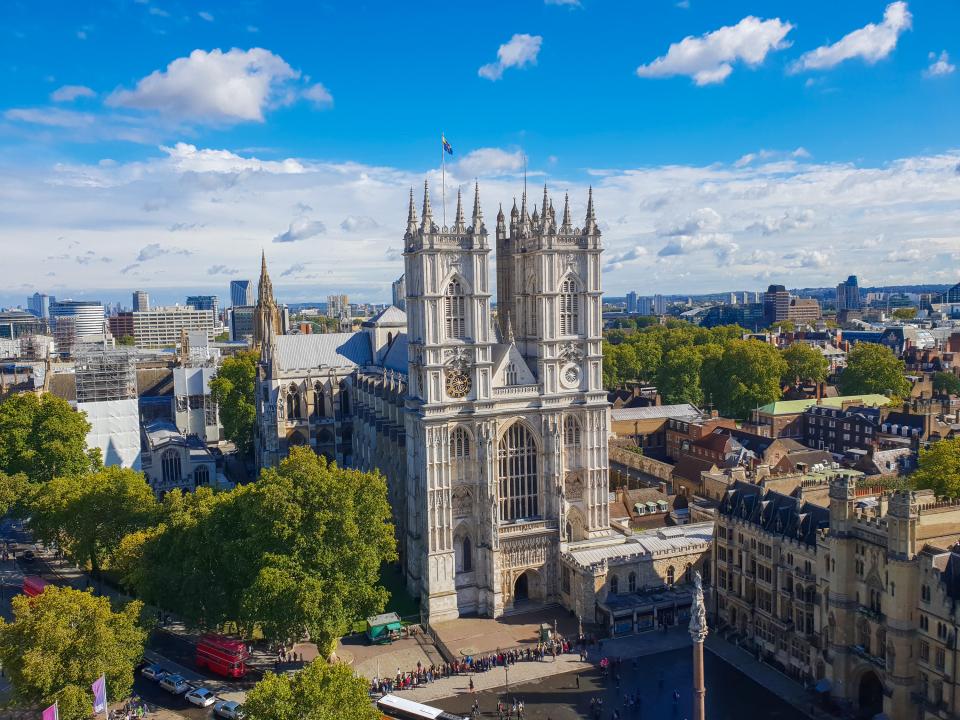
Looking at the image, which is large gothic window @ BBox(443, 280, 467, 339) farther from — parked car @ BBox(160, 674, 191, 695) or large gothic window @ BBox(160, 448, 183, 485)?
large gothic window @ BBox(160, 448, 183, 485)

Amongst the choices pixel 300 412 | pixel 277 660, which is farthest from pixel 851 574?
pixel 300 412

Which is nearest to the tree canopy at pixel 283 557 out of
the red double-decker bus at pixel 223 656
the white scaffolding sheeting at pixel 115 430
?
the red double-decker bus at pixel 223 656

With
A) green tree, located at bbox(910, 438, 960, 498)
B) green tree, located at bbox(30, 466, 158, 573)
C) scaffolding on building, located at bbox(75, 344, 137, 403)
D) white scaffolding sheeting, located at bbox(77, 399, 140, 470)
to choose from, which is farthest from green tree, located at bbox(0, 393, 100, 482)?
green tree, located at bbox(910, 438, 960, 498)

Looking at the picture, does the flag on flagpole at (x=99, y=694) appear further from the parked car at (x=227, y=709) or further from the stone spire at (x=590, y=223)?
the stone spire at (x=590, y=223)

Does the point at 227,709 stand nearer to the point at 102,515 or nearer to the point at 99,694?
the point at 99,694

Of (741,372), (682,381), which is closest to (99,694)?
(682,381)

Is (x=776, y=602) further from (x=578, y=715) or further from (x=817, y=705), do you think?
(x=578, y=715)
